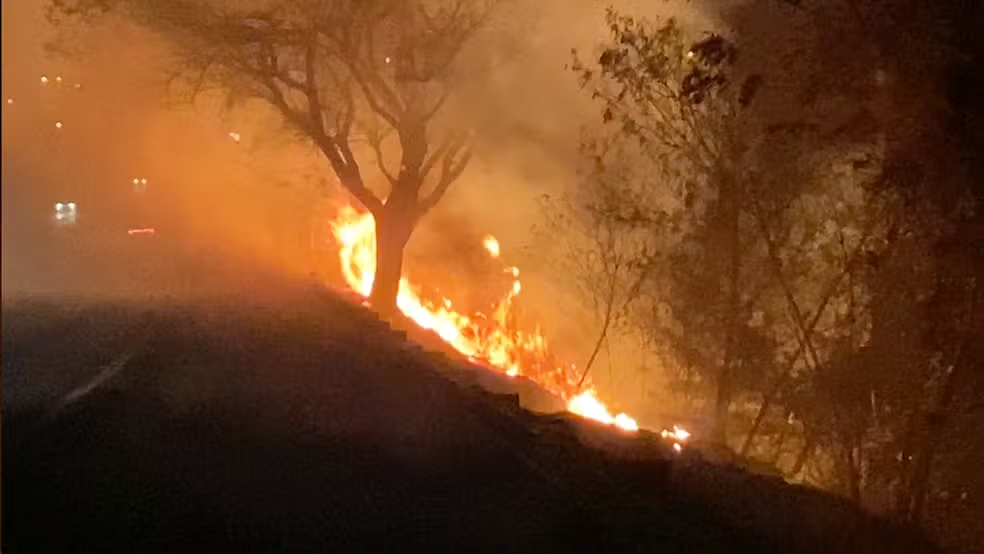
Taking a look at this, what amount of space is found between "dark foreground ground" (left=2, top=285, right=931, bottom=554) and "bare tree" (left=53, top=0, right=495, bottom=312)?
541cm

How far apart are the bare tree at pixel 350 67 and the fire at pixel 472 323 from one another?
52.4 inches

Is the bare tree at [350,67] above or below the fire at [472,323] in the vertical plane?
above

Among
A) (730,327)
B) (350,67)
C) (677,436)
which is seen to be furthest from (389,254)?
(730,327)

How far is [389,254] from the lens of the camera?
18672 millimetres

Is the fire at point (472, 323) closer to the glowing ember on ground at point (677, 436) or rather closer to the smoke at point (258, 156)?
the smoke at point (258, 156)

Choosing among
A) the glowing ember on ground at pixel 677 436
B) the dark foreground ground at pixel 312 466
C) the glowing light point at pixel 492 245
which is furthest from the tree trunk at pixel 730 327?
the glowing light point at pixel 492 245

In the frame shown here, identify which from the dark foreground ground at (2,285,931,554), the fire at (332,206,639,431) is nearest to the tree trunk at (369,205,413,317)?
the fire at (332,206,639,431)

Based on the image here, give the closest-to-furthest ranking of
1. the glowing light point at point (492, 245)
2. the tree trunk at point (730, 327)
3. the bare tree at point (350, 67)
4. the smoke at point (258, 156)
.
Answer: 1. the smoke at point (258, 156)
2. the tree trunk at point (730, 327)
3. the bare tree at point (350, 67)
4. the glowing light point at point (492, 245)

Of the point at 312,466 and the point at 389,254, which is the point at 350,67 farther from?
the point at 312,466

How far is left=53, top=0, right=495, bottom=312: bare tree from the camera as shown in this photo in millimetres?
16344

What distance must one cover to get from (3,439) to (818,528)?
5.96 m

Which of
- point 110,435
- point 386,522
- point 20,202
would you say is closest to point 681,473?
point 386,522

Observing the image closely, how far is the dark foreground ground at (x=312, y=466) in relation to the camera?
7.27 meters

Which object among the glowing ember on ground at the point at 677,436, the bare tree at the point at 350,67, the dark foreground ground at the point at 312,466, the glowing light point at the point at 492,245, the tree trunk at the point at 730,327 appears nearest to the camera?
the dark foreground ground at the point at 312,466
